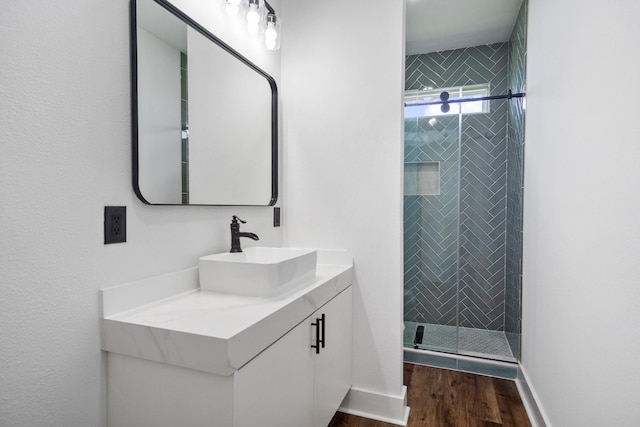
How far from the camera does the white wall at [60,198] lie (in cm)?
85

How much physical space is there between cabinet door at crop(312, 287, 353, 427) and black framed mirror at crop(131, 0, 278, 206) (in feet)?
2.31

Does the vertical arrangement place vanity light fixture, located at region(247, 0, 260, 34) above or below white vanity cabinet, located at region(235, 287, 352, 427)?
above

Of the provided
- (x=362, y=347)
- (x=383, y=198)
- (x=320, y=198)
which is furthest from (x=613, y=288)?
(x=320, y=198)

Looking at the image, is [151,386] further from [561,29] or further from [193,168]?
[561,29]

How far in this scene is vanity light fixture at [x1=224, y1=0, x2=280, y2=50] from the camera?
1.61 meters

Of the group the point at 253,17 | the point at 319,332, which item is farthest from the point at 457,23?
the point at 319,332

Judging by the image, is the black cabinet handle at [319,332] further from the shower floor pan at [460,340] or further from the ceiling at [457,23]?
the ceiling at [457,23]

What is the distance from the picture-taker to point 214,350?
0.90 metres

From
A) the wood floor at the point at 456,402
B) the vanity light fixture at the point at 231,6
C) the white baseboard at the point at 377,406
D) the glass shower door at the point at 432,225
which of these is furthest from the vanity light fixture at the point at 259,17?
the wood floor at the point at 456,402

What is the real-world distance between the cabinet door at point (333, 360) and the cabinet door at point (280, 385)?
99 millimetres

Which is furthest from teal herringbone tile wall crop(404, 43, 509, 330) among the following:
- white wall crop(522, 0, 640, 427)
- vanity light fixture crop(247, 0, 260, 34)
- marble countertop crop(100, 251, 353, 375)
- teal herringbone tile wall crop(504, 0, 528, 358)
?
marble countertop crop(100, 251, 353, 375)

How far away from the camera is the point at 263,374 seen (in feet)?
3.47

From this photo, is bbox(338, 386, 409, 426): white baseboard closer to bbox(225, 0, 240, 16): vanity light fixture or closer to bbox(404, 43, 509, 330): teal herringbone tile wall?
bbox(404, 43, 509, 330): teal herringbone tile wall

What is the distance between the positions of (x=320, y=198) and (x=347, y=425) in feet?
4.13
